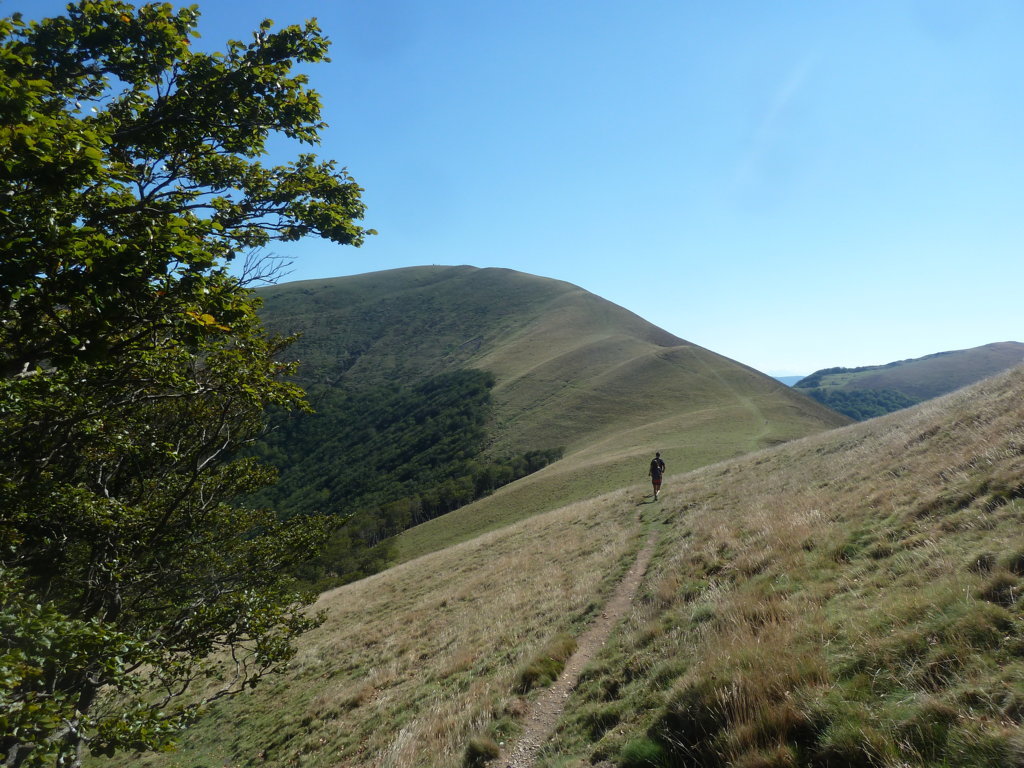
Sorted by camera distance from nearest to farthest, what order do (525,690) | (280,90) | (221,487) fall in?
(280,90), (525,690), (221,487)

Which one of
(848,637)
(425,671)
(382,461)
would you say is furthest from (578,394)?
(848,637)

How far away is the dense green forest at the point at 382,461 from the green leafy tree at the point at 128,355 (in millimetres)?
52943

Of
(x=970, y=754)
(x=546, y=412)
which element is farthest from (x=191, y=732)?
(x=546, y=412)

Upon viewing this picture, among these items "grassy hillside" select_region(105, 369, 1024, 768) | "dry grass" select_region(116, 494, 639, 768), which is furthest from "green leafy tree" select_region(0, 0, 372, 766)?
"grassy hillside" select_region(105, 369, 1024, 768)

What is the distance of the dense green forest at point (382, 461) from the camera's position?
85.1 meters

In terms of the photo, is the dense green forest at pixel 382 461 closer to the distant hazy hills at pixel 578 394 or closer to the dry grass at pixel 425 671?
the distant hazy hills at pixel 578 394

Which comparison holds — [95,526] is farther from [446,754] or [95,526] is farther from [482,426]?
[482,426]

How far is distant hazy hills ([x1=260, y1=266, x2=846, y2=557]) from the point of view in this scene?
6241 centimetres

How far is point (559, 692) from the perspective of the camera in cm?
763

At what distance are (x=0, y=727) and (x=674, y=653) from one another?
23.0 feet

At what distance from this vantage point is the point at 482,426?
11375cm

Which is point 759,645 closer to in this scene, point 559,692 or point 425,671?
point 559,692

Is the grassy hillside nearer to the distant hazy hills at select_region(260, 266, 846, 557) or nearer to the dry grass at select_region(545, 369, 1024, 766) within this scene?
the dry grass at select_region(545, 369, 1024, 766)

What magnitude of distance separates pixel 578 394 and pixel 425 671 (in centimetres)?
9478
